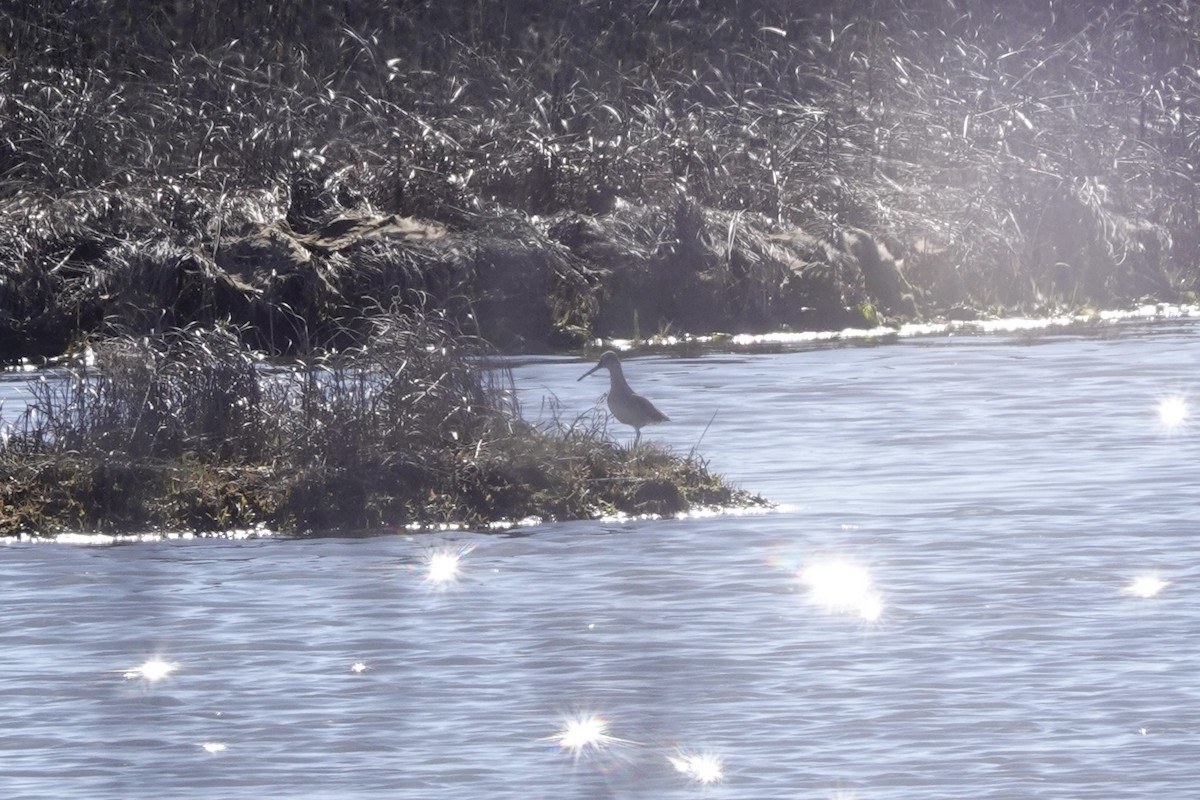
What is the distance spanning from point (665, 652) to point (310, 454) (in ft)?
13.0

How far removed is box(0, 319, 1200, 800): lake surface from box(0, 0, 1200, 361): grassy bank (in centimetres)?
832

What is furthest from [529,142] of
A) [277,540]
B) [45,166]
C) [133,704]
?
[133,704]

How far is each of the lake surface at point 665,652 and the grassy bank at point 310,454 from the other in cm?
36

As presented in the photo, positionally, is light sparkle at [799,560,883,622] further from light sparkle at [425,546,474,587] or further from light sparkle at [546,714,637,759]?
light sparkle at [546,714,637,759]

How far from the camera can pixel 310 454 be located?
14.4 meters

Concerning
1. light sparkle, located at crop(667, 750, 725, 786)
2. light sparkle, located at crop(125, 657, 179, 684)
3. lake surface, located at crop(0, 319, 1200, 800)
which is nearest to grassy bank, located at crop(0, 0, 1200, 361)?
lake surface, located at crop(0, 319, 1200, 800)

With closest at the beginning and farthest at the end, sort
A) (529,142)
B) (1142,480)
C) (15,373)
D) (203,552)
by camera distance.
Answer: (203,552) < (1142,480) < (15,373) < (529,142)

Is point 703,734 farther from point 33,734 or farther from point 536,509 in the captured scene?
point 536,509

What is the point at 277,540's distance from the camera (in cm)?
1398

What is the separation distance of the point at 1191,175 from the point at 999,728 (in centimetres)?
2478

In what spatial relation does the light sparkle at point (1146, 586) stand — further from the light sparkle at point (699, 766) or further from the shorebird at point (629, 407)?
the shorebird at point (629, 407)

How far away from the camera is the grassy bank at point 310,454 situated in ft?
46.8

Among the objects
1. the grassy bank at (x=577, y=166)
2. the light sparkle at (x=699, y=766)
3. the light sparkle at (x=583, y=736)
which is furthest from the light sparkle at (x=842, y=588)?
the grassy bank at (x=577, y=166)

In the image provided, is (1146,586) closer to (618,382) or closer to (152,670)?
(152,670)
